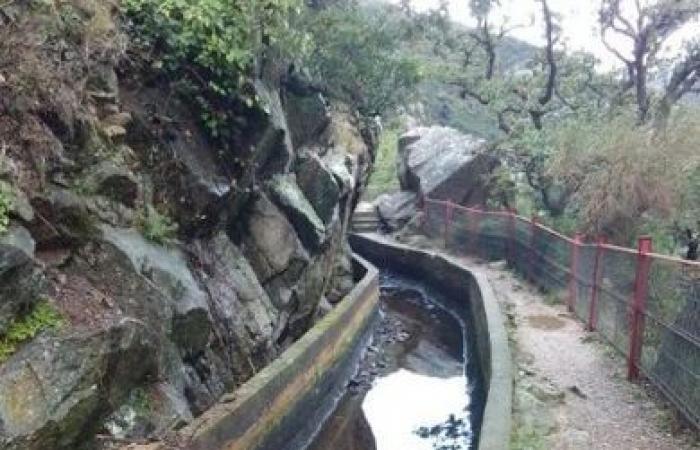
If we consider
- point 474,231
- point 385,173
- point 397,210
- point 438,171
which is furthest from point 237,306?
point 385,173

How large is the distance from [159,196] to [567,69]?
57.7ft

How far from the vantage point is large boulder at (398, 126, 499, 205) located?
78.1 ft

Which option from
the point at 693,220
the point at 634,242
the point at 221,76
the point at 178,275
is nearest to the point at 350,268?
the point at 634,242

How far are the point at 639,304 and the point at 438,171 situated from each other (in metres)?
17.4

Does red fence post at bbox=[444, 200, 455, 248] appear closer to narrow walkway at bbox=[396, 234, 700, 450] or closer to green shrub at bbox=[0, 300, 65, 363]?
narrow walkway at bbox=[396, 234, 700, 450]

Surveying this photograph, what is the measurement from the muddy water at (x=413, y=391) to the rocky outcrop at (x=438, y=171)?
7.79m

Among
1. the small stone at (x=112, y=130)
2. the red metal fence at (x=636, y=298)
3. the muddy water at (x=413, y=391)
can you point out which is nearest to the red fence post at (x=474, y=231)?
the muddy water at (x=413, y=391)

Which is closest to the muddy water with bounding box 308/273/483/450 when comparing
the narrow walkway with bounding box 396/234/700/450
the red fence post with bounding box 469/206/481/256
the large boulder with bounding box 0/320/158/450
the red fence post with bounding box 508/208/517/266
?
the narrow walkway with bounding box 396/234/700/450

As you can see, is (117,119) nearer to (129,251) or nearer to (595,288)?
(129,251)

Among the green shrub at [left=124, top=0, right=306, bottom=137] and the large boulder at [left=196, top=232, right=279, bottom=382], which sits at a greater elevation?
the green shrub at [left=124, top=0, right=306, bottom=137]

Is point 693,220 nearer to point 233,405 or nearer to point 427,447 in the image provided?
point 427,447

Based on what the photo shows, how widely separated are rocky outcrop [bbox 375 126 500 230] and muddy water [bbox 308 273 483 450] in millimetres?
7794

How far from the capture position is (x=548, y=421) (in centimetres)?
698

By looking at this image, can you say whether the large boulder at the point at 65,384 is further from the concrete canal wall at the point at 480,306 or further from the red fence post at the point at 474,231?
the red fence post at the point at 474,231
